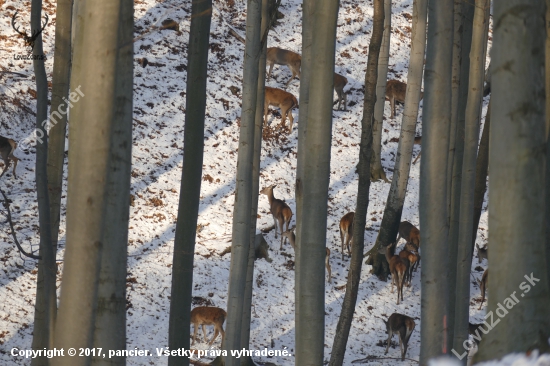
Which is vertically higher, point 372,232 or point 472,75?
point 472,75

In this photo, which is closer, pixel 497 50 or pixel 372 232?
pixel 497 50

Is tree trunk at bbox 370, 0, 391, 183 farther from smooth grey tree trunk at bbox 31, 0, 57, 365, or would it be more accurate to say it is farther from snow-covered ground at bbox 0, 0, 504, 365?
smooth grey tree trunk at bbox 31, 0, 57, 365

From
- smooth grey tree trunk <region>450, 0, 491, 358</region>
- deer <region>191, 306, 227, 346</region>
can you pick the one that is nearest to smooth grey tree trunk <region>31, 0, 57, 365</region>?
deer <region>191, 306, 227, 346</region>

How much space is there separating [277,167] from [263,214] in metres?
1.71

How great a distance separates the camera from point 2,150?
1302 cm

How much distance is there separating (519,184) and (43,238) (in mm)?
5242

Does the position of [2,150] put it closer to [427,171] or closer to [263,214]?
[263,214]

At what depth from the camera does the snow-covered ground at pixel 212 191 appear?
11.3 meters

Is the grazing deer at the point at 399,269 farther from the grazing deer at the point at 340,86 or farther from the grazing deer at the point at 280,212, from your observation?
the grazing deer at the point at 340,86

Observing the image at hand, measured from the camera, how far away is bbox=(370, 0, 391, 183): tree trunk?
16.0 metres

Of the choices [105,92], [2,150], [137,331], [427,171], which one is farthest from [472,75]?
[2,150]

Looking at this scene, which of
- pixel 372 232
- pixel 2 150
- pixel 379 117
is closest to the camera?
pixel 2 150

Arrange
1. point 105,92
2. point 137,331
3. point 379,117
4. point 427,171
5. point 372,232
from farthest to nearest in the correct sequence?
point 379,117 < point 372,232 < point 137,331 < point 427,171 < point 105,92

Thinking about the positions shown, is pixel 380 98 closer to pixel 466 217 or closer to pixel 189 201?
pixel 466 217
